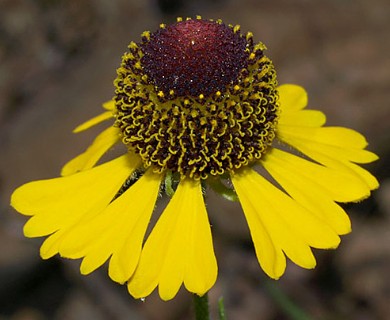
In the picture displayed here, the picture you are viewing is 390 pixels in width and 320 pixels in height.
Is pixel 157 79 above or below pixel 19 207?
above

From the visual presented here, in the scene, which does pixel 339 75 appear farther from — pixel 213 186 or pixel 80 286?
pixel 213 186

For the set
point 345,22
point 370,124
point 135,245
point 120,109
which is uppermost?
point 120,109

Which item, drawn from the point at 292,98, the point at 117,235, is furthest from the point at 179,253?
the point at 292,98

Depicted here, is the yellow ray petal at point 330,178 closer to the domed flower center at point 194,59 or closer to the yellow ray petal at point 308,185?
the yellow ray petal at point 308,185

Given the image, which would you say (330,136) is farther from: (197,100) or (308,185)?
(197,100)

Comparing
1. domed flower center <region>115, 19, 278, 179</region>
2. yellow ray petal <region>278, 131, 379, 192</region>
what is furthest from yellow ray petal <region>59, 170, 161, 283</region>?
yellow ray petal <region>278, 131, 379, 192</region>

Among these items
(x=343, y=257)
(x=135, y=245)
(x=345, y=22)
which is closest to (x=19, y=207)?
Answer: (x=135, y=245)

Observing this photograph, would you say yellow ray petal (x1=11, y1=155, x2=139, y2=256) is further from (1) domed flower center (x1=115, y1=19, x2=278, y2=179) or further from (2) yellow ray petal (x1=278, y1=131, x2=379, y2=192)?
(2) yellow ray petal (x1=278, y1=131, x2=379, y2=192)
